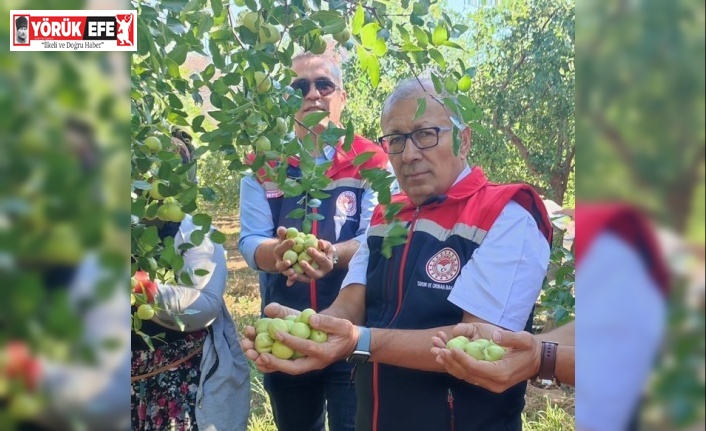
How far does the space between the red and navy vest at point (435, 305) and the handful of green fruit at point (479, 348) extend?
239 millimetres

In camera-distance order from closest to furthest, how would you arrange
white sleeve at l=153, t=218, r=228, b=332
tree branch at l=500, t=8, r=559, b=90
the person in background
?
white sleeve at l=153, t=218, r=228, b=332, the person in background, tree branch at l=500, t=8, r=559, b=90

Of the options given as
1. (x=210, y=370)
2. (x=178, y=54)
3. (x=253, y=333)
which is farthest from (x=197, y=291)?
(x=178, y=54)

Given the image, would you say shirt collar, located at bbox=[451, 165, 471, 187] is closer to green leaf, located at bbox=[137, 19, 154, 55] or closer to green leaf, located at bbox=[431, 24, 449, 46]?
green leaf, located at bbox=[431, 24, 449, 46]

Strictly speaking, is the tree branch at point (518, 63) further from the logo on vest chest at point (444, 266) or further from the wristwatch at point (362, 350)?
the wristwatch at point (362, 350)

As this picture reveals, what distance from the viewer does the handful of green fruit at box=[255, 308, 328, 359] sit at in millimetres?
1861

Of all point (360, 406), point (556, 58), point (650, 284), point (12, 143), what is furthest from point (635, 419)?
point (556, 58)

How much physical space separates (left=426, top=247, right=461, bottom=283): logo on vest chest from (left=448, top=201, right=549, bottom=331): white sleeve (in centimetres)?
4

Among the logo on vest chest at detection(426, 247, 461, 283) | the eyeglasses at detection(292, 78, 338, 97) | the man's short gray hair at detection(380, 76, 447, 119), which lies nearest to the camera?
the logo on vest chest at detection(426, 247, 461, 283)

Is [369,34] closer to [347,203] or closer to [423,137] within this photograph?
[423,137]

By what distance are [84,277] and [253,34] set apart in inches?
29.5

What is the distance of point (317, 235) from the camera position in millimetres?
2643

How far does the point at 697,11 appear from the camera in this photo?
578 millimetres

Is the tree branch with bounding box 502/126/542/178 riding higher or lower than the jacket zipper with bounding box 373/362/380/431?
higher

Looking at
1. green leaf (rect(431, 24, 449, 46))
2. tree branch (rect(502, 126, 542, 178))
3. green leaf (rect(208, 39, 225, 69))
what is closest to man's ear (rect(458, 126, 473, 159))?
green leaf (rect(431, 24, 449, 46))
